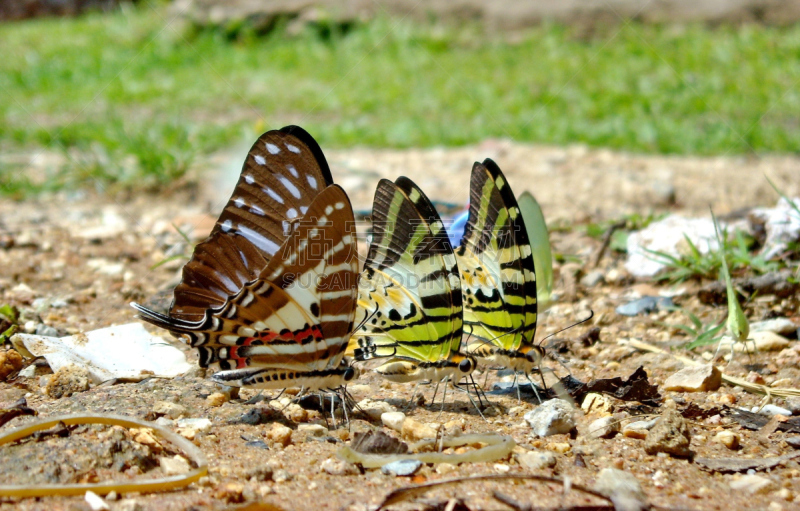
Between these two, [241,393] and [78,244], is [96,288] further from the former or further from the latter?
[241,393]

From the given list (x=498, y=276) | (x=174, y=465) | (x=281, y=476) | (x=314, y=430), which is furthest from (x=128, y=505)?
(x=498, y=276)

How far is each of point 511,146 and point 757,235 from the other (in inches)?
104

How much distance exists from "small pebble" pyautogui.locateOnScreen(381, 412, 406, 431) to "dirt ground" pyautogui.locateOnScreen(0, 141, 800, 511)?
0.08 ft

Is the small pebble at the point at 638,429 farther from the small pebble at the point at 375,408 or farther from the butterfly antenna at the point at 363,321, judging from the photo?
the butterfly antenna at the point at 363,321

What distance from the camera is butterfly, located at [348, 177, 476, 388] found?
8.48 feet

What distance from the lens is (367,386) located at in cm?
281

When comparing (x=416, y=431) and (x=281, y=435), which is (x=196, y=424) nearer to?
(x=281, y=435)

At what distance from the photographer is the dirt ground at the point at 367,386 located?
6.31 ft

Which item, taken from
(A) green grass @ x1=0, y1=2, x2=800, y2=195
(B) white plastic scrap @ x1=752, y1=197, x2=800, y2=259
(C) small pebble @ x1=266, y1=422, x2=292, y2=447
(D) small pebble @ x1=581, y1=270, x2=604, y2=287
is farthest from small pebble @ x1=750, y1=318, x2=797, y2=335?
(A) green grass @ x1=0, y1=2, x2=800, y2=195

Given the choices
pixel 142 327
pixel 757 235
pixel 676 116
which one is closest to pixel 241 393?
pixel 142 327

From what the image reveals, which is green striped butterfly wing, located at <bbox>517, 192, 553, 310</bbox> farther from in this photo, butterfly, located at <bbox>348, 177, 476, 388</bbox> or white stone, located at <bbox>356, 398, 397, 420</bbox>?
white stone, located at <bbox>356, 398, 397, 420</bbox>

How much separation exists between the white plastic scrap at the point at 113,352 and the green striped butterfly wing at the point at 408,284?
0.69 metres

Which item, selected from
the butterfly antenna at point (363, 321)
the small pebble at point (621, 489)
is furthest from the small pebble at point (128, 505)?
the small pebble at point (621, 489)

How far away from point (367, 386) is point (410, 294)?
0.39 metres
